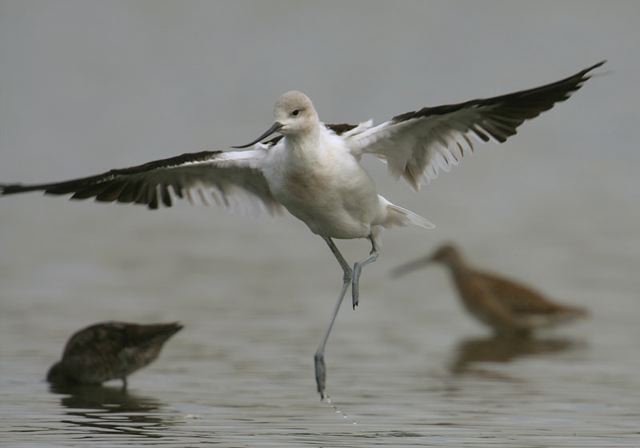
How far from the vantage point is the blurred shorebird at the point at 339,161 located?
28.9 ft

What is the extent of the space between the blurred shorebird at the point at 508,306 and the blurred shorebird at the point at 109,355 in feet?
11.5

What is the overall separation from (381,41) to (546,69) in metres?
3.23

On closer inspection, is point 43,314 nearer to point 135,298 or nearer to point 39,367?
point 135,298

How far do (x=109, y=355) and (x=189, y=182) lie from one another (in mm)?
1451

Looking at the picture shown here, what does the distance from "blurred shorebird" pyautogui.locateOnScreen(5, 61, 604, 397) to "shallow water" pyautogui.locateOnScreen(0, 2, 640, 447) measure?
1.16 metres

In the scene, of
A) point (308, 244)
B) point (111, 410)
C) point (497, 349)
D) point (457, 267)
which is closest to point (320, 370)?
point (111, 410)

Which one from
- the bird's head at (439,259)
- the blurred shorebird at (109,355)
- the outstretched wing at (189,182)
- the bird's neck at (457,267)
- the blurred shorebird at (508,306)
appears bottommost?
the blurred shorebird at (109,355)

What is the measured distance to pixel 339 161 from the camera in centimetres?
916

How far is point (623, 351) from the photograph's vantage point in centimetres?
1217

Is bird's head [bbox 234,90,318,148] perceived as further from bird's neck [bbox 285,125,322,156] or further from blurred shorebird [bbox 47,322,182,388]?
blurred shorebird [bbox 47,322,182,388]

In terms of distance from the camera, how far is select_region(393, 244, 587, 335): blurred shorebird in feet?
43.4

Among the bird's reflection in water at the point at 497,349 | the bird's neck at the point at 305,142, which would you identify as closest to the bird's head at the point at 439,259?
the bird's reflection in water at the point at 497,349

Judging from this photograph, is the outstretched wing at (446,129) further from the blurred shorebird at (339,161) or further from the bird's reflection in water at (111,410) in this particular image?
the bird's reflection in water at (111,410)

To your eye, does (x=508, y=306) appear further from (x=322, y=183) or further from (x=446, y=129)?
(x=322, y=183)
